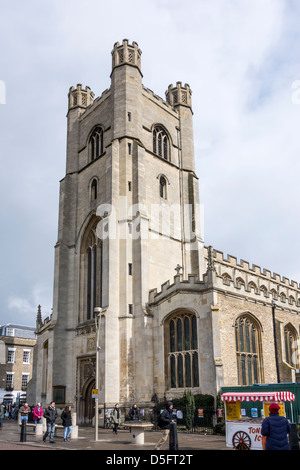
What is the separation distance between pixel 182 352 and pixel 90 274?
1077cm

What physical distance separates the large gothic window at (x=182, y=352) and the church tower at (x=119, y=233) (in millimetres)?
1357

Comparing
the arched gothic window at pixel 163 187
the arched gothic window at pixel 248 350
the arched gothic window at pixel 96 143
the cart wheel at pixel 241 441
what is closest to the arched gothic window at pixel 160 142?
the arched gothic window at pixel 163 187

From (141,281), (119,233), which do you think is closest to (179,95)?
(119,233)

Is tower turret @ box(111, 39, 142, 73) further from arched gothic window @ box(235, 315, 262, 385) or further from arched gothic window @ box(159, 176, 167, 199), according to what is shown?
arched gothic window @ box(235, 315, 262, 385)

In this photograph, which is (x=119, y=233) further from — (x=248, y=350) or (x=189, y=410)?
(x=189, y=410)

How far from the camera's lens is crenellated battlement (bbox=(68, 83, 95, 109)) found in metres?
41.4

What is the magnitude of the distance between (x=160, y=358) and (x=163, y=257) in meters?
7.79

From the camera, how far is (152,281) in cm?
3083

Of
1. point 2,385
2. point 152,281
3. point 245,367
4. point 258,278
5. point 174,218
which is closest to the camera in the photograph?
point 245,367

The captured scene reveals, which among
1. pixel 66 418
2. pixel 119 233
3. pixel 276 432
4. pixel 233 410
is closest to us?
pixel 276 432

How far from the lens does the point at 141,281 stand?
96.2 ft

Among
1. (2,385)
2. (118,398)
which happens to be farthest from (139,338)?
(2,385)

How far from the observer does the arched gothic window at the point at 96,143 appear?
120 feet

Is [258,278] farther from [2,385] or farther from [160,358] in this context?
[2,385]
